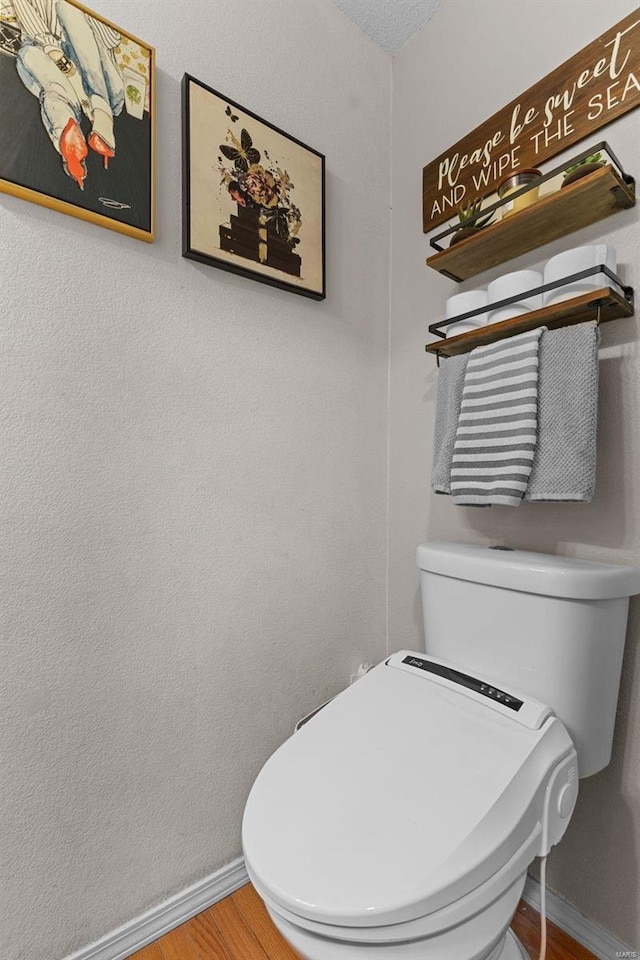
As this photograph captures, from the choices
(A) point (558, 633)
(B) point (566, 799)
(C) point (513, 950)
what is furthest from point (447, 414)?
(C) point (513, 950)

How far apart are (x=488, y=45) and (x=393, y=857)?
5.46 ft

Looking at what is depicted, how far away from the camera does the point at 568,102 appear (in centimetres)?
101

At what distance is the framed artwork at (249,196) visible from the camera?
1.04 metres

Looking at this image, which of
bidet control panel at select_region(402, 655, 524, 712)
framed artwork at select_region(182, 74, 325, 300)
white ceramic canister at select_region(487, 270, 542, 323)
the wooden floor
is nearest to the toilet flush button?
bidet control panel at select_region(402, 655, 524, 712)

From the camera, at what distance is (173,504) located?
103 centimetres

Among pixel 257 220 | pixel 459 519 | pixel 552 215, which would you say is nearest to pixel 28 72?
pixel 257 220

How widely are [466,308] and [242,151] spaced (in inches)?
24.9

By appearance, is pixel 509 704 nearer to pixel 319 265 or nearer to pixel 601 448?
pixel 601 448

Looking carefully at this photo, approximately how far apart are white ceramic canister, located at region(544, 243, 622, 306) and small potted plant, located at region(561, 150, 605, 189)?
0.12 m

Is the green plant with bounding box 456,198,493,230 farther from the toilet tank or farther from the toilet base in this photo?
the toilet base

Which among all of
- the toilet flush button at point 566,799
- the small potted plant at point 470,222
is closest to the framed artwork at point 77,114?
the small potted plant at point 470,222

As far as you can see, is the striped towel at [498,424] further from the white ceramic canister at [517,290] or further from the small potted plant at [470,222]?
the small potted plant at [470,222]

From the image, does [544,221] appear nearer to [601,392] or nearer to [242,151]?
[601,392]

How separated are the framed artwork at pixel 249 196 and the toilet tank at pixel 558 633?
0.82 m
